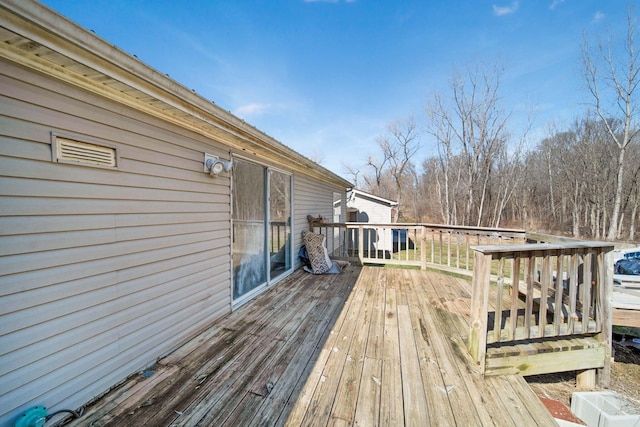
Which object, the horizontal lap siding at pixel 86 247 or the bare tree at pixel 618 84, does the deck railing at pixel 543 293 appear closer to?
the horizontal lap siding at pixel 86 247

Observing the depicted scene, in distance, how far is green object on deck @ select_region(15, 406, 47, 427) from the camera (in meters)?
1.35

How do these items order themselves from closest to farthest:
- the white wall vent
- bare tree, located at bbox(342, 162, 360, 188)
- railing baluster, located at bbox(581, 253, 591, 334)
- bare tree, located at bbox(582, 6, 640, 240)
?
the white wall vent, railing baluster, located at bbox(581, 253, 591, 334), bare tree, located at bbox(582, 6, 640, 240), bare tree, located at bbox(342, 162, 360, 188)

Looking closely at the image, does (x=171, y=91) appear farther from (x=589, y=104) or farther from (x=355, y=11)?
(x=589, y=104)

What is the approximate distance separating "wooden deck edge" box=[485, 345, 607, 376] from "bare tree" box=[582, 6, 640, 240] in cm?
1284

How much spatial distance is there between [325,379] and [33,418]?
174 cm

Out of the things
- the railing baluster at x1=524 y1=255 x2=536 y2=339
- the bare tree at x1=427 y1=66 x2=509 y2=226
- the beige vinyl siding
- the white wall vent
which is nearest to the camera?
the white wall vent

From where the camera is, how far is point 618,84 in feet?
33.1

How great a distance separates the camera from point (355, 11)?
650cm

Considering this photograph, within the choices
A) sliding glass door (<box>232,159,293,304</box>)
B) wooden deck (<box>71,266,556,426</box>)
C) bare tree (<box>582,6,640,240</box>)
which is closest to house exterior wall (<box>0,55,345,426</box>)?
wooden deck (<box>71,266,556,426</box>)

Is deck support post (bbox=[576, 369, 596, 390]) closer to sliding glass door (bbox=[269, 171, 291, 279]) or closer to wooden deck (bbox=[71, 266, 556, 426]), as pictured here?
wooden deck (bbox=[71, 266, 556, 426])

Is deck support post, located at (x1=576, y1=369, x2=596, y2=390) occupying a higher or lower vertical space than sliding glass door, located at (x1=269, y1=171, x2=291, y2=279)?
lower

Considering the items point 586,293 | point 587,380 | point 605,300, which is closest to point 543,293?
point 586,293

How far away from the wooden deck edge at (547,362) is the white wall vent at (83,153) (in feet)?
10.9

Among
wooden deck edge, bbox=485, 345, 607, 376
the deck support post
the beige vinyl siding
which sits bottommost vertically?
the deck support post
